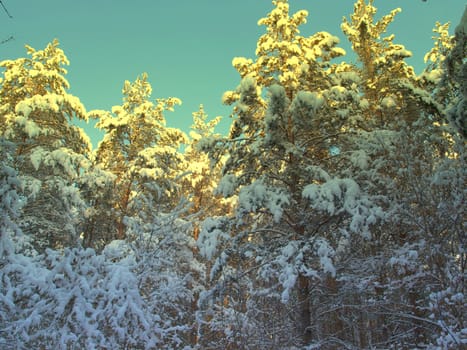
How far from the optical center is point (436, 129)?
8.17m

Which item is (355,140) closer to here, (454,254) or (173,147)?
(454,254)

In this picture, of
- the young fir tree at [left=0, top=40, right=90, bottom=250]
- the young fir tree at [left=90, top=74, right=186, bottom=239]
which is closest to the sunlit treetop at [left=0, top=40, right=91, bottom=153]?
the young fir tree at [left=0, top=40, right=90, bottom=250]

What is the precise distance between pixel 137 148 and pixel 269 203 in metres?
8.32

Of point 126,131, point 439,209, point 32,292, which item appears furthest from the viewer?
point 126,131

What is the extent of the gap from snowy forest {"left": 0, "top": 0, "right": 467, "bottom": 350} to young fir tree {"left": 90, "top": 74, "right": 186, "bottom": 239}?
73mm

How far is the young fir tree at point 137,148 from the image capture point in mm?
14336

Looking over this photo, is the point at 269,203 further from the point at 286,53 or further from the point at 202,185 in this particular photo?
the point at 202,185

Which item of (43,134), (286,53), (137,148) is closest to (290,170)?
(286,53)

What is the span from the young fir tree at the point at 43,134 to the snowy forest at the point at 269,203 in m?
0.07

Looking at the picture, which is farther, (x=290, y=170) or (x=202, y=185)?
(x=202, y=185)

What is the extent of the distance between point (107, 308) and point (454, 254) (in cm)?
559

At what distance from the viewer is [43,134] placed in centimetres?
1285

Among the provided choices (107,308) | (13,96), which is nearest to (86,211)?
(13,96)

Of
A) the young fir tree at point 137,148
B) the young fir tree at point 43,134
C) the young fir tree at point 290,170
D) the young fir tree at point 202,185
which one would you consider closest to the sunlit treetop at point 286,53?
the young fir tree at point 290,170
